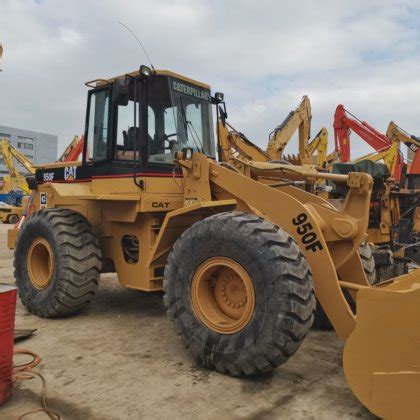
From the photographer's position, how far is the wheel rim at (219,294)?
3.88 meters

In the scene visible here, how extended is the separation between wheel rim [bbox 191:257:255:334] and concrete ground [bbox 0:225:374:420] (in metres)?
0.43

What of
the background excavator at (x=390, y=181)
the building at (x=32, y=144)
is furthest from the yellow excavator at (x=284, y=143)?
the building at (x=32, y=144)

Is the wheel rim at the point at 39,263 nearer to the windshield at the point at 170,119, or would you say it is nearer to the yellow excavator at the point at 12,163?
the windshield at the point at 170,119

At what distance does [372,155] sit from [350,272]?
1016cm

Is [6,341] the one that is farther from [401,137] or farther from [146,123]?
[401,137]

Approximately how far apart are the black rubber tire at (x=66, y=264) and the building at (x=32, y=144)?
284ft

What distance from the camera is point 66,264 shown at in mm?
5324

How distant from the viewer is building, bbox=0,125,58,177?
8800cm

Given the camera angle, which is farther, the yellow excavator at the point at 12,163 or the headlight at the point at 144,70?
the yellow excavator at the point at 12,163

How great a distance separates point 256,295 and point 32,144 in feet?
320

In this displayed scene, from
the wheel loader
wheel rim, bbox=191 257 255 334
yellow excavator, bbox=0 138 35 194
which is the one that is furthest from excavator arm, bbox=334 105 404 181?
yellow excavator, bbox=0 138 35 194

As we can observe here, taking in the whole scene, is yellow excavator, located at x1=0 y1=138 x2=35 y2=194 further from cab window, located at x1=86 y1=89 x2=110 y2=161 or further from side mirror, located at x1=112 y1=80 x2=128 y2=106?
side mirror, located at x1=112 y1=80 x2=128 y2=106

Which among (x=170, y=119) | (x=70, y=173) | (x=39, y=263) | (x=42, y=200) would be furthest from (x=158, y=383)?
(x=42, y=200)

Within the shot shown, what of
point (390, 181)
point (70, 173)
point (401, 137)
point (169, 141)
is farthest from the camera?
point (401, 137)
